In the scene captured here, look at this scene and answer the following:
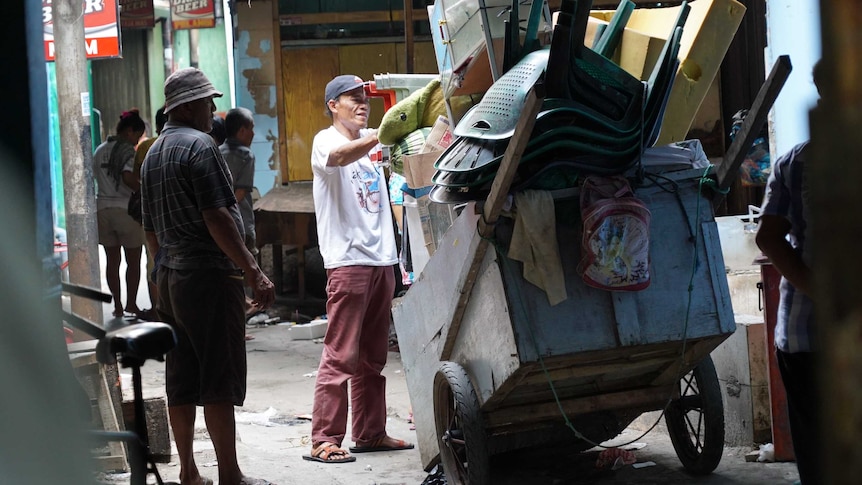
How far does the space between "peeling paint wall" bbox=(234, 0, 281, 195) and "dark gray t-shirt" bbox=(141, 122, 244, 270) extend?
25.9 feet

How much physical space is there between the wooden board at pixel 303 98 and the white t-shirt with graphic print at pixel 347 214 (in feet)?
21.7

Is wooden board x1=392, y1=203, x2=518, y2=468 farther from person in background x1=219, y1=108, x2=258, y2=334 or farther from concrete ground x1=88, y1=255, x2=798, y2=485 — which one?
person in background x1=219, y1=108, x2=258, y2=334

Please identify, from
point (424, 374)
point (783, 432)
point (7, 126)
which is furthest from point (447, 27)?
point (7, 126)

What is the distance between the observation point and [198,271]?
185 inches

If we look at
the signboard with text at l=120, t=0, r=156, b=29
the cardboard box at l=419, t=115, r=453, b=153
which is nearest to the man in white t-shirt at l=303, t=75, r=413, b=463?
the cardboard box at l=419, t=115, r=453, b=153

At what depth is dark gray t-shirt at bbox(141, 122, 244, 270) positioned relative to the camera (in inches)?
184

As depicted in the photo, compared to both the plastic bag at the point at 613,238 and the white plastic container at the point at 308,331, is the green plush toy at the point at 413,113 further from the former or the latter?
the white plastic container at the point at 308,331

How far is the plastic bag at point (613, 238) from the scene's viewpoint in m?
4.05

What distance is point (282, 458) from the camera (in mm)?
5871

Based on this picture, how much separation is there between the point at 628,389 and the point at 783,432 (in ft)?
3.05

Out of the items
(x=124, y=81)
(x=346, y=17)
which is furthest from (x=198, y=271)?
(x=124, y=81)

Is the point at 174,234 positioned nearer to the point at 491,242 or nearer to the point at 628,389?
the point at 491,242

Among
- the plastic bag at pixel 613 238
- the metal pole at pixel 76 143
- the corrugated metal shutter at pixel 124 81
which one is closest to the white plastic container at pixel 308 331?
the metal pole at pixel 76 143

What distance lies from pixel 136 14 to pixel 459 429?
11634 millimetres
